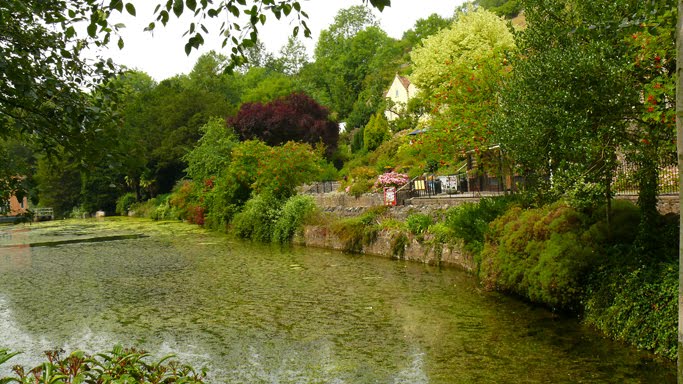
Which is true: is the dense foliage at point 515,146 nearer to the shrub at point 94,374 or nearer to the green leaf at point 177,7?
the green leaf at point 177,7

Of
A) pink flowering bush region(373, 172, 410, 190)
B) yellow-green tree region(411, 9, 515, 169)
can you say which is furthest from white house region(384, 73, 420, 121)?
yellow-green tree region(411, 9, 515, 169)

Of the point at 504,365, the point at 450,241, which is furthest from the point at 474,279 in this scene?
the point at 504,365

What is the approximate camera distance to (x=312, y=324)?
1252 cm

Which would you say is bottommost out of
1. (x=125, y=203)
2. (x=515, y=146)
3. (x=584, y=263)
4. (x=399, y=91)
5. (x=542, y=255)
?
(x=584, y=263)

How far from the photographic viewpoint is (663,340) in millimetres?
9203

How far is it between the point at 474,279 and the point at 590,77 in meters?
7.41

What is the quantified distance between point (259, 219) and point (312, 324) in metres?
18.8

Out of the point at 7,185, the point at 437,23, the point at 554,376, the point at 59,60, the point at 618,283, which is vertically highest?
the point at 437,23

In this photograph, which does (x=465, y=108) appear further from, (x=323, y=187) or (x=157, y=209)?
(x=157, y=209)

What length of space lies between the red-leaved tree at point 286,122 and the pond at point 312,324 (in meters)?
26.8

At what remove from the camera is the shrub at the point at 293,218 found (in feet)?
93.4

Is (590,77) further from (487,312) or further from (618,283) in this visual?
(487,312)

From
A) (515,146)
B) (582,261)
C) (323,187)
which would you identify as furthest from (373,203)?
(582,261)

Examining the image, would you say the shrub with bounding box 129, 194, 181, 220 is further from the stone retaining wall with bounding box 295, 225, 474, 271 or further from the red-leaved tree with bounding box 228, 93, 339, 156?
the stone retaining wall with bounding box 295, 225, 474, 271
